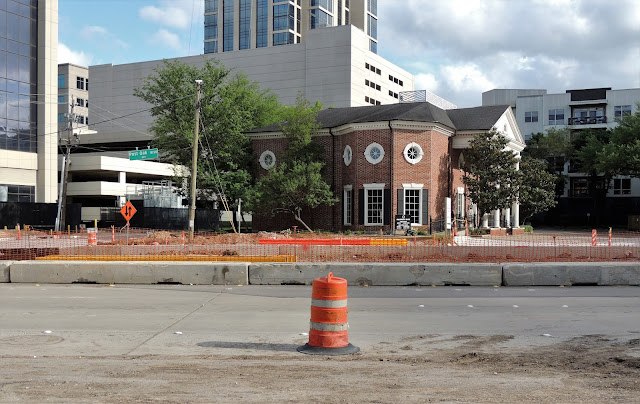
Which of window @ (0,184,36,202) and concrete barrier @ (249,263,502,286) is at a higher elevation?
window @ (0,184,36,202)

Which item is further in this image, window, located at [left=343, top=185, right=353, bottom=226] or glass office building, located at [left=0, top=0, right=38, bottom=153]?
glass office building, located at [left=0, top=0, right=38, bottom=153]

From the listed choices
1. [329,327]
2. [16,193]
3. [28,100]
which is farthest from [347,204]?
[28,100]

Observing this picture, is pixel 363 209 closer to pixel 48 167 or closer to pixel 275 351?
pixel 275 351

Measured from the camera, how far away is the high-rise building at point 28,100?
2282 inches

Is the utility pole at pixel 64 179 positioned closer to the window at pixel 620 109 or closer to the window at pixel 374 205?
the window at pixel 374 205

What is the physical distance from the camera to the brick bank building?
114 feet

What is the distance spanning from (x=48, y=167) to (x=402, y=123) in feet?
137

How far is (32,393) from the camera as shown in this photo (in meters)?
5.96

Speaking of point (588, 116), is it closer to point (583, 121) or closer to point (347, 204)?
point (583, 121)

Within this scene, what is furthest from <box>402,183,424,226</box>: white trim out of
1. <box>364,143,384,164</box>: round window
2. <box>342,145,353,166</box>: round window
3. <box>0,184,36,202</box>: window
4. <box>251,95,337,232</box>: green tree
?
<box>0,184,36,202</box>: window

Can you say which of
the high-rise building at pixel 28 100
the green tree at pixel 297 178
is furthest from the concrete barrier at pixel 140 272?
the high-rise building at pixel 28 100

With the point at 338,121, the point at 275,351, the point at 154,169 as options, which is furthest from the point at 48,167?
the point at 275,351

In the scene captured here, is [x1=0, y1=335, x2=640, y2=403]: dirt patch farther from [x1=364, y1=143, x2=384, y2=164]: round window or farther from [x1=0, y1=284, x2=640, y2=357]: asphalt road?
[x1=364, y1=143, x2=384, y2=164]: round window

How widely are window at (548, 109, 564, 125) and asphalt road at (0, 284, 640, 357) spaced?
220 ft
